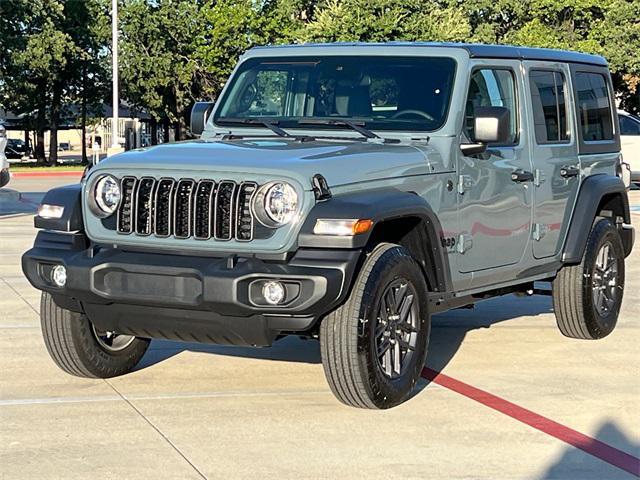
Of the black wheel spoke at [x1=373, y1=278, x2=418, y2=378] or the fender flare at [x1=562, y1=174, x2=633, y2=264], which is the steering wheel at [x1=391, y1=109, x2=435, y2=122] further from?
the fender flare at [x1=562, y1=174, x2=633, y2=264]

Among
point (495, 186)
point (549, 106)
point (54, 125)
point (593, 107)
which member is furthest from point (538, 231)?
point (54, 125)

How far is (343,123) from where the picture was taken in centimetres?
750

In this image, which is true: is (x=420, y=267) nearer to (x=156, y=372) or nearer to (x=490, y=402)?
(x=490, y=402)

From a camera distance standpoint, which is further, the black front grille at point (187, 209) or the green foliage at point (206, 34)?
the green foliage at point (206, 34)

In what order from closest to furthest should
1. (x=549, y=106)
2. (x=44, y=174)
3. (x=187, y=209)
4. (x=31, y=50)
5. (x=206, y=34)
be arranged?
(x=187, y=209) → (x=549, y=106) → (x=44, y=174) → (x=31, y=50) → (x=206, y=34)

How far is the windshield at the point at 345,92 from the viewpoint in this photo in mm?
7543

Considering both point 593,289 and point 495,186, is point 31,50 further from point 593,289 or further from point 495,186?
point 495,186

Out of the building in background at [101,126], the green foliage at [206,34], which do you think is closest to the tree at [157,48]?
the green foliage at [206,34]

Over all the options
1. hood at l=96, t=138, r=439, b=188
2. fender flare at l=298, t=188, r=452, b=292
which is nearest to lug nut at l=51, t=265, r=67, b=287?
hood at l=96, t=138, r=439, b=188

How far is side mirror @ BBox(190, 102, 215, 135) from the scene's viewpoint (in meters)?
8.09

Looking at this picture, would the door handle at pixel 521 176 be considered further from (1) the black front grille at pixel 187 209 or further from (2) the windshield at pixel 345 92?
(1) the black front grille at pixel 187 209

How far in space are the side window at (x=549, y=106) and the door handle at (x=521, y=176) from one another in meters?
Result: 0.35

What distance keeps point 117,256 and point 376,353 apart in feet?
4.85

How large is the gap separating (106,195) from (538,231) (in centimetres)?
311
